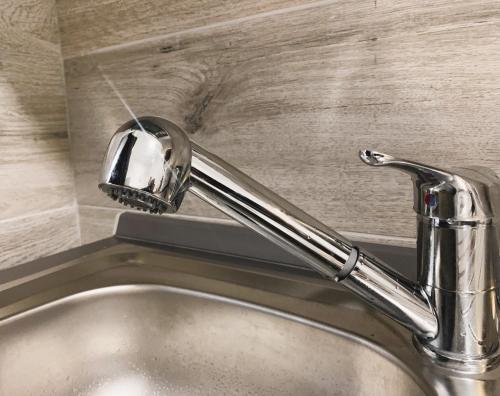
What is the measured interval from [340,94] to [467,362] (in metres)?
0.31

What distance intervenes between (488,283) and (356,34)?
0.30m

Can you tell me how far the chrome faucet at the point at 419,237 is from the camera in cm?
32

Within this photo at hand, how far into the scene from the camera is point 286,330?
45cm

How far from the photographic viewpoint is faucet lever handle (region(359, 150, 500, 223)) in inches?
12.7

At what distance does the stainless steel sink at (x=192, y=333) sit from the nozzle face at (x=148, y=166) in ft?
0.71

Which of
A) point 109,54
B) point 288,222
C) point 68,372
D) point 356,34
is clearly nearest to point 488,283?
point 288,222

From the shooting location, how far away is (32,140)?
2.20 ft

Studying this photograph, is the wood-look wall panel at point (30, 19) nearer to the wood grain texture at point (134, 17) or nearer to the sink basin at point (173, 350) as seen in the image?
the wood grain texture at point (134, 17)

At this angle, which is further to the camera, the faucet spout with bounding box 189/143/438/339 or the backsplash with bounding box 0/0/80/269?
the backsplash with bounding box 0/0/80/269

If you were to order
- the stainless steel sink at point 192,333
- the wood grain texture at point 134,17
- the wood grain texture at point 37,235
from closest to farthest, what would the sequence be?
the stainless steel sink at point 192,333 → the wood grain texture at point 134,17 → the wood grain texture at point 37,235

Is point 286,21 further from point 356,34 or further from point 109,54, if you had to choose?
point 109,54

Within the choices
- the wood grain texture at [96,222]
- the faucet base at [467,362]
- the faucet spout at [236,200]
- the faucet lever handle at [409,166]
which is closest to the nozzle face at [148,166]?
the faucet spout at [236,200]

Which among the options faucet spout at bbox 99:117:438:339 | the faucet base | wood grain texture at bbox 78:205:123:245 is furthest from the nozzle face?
wood grain texture at bbox 78:205:123:245

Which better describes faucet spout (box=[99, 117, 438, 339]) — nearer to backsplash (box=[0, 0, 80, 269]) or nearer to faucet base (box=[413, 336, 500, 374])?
faucet base (box=[413, 336, 500, 374])
